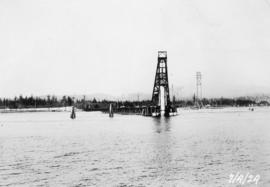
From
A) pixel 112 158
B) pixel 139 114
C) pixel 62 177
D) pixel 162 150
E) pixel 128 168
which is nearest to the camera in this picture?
pixel 62 177

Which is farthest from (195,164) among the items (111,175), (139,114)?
(139,114)

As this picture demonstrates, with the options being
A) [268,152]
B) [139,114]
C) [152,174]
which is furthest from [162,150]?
[139,114]

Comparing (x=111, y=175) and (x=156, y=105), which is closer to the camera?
(x=111, y=175)

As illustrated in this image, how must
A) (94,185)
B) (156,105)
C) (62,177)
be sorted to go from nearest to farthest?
1. (94,185)
2. (62,177)
3. (156,105)

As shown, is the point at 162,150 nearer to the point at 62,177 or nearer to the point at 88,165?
the point at 88,165

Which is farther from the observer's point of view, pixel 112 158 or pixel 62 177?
pixel 112 158

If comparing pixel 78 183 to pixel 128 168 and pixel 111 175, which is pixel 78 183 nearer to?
pixel 111 175

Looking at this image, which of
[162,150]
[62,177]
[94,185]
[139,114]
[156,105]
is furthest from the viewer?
[139,114]

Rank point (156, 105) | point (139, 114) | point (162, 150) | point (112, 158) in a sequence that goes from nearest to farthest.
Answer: point (112, 158) → point (162, 150) → point (156, 105) → point (139, 114)

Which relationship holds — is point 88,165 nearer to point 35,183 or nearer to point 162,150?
point 35,183
